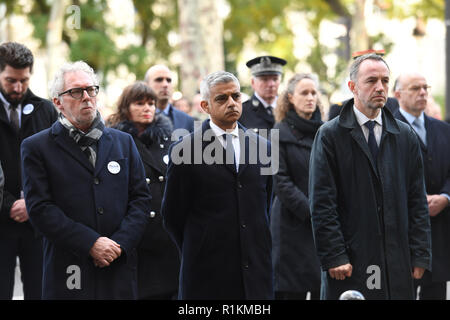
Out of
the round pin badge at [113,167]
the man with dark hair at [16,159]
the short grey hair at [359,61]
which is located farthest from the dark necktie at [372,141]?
the man with dark hair at [16,159]

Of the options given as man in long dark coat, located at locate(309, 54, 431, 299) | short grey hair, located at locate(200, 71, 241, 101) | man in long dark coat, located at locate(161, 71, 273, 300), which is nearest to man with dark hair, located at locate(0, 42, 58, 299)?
man in long dark coat, located at locate(161, 71, 273, 300)

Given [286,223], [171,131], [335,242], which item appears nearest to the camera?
[335,242]

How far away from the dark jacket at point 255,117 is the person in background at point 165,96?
0.57m

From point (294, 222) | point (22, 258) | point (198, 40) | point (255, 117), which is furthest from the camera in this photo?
point (198, 40)

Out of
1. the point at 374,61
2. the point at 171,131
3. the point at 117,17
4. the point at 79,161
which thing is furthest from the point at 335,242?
the point at 117,17

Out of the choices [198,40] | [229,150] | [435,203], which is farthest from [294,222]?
[198,40]

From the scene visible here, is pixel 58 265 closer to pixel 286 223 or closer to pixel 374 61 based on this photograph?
pixel 374 61

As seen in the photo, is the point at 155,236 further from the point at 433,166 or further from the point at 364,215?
the point at 433,166

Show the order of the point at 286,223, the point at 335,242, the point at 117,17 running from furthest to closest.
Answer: the point at 117,17 → the point at 286,223 → the point at 335,242

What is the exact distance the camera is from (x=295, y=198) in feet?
24.7

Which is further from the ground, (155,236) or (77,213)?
(77,213)

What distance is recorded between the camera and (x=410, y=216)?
5.53 m

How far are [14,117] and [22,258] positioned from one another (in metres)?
1.12

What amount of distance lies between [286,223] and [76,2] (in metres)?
24.5
